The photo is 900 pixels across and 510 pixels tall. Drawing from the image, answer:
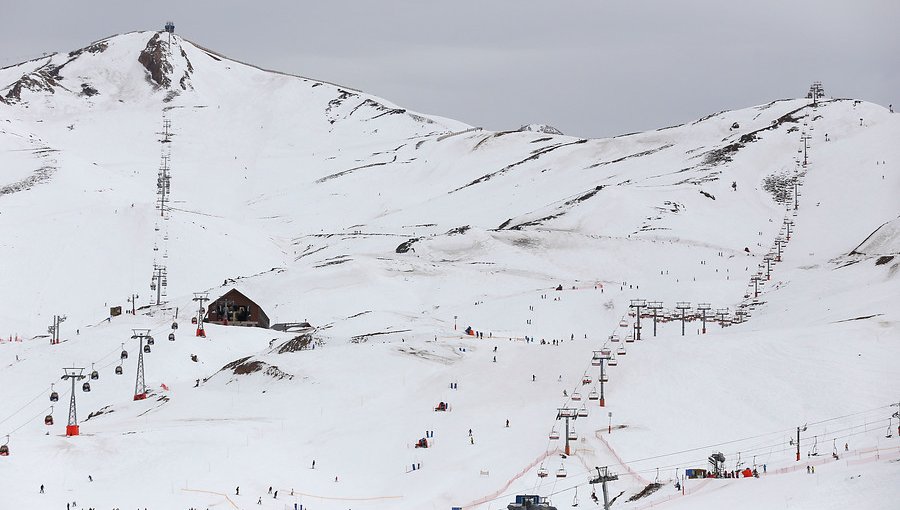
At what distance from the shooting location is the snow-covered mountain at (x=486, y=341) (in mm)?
54875

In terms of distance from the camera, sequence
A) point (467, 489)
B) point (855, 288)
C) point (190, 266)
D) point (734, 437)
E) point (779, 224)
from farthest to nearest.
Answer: point (779, 224) → point (190, 266) → point (855, 288) → point (734, 437) → point (467, 489)

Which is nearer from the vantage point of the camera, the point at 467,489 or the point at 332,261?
the point at 467,489

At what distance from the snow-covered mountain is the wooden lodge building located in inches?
95.9

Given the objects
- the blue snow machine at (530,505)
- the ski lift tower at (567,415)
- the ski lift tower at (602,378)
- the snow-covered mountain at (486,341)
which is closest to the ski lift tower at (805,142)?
the snow-covered mountain at (486,341)

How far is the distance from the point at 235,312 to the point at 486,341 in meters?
26.7

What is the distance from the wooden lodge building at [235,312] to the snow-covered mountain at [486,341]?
244 centimetres


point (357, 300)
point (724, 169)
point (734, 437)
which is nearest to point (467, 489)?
point (734, 437)

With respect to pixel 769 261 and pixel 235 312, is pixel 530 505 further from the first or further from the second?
pixel 769 261

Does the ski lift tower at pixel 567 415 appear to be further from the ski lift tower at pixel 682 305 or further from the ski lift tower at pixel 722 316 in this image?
the ski lift tower at pixel 722 316

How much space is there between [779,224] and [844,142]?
36.0 m

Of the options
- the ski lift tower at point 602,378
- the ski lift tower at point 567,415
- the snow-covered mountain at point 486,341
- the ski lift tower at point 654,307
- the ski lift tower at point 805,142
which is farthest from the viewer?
the ski lift tower at point 805,142

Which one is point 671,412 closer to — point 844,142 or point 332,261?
point 332,261

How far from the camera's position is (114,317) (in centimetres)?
10006

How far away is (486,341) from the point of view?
268 feet
